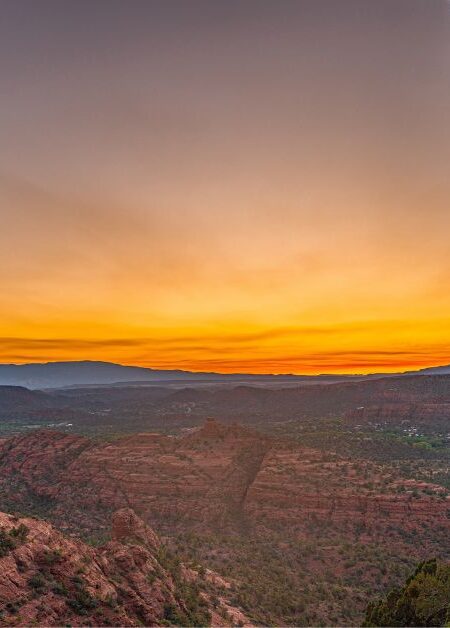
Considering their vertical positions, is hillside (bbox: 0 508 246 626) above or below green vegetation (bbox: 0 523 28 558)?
below

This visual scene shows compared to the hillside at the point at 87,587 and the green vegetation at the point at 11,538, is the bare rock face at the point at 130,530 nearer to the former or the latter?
the hillside at the point at 87,587

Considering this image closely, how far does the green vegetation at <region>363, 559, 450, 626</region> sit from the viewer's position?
20.3m

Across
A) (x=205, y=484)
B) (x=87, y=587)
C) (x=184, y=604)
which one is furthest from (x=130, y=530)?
(x=205, y=484)

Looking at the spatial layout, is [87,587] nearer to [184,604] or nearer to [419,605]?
[184,604]

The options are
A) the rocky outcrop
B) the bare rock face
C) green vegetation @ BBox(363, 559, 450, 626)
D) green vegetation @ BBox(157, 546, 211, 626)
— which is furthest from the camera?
the rocky outcrop

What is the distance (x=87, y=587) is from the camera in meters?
20.6

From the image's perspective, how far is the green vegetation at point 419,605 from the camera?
20312mm

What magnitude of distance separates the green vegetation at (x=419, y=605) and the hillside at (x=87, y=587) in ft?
31.9

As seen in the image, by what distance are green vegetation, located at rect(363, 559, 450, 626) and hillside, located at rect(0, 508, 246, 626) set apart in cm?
→ 971

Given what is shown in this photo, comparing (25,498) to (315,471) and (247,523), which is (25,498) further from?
(315,471)

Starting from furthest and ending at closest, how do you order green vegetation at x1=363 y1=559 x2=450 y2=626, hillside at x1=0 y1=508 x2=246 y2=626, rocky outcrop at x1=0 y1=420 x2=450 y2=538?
1. rocky outcrop at x1=0 y1=420 x2=450 y2=538
2. green vegetation at x1=363 y1=559 x2=450 y2=626
3. hillside at x1=0 y1=508 x2=246 y2=626

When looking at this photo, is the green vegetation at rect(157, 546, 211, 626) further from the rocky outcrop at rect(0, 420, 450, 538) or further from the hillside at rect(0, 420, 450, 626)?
the rocky outcrop at rect(0, 420, 450, 538)

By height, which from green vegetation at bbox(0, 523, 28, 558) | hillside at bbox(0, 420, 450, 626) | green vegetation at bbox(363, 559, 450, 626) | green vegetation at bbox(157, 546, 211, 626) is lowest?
hillside at bbox(0, 420, 450, 626)

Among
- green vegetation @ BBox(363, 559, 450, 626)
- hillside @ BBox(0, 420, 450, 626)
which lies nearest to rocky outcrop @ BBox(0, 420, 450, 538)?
hillside @ BBox(0, 420, 450, 626)
